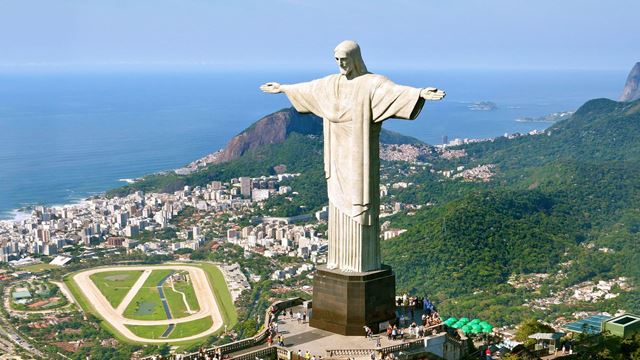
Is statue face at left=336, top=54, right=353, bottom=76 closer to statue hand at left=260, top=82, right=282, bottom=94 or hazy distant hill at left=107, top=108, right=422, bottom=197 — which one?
statue hand at left=260, top=82, right=282, bottom=94

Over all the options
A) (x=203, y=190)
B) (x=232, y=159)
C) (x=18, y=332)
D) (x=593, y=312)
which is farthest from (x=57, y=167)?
(x=593, y=312)

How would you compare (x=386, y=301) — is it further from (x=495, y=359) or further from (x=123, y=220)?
(x=123, y=220)

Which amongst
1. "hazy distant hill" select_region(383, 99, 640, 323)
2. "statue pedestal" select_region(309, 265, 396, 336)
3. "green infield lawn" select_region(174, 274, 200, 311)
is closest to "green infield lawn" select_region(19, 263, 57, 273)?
"green infield lawn" select_region(174, 274, 200, 311)

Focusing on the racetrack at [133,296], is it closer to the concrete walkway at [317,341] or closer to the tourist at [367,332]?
the concrete walkway at [317,341]

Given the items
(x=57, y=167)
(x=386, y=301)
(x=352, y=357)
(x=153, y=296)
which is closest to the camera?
(x=352, y=357)

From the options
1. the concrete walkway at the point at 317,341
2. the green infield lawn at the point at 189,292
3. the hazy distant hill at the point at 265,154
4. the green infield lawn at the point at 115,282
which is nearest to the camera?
the concrete walkway at the point at 317,341

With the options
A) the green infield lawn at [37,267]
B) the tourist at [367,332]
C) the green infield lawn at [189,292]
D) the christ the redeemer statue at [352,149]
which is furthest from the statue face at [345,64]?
the green infield lawn at [37,267]
